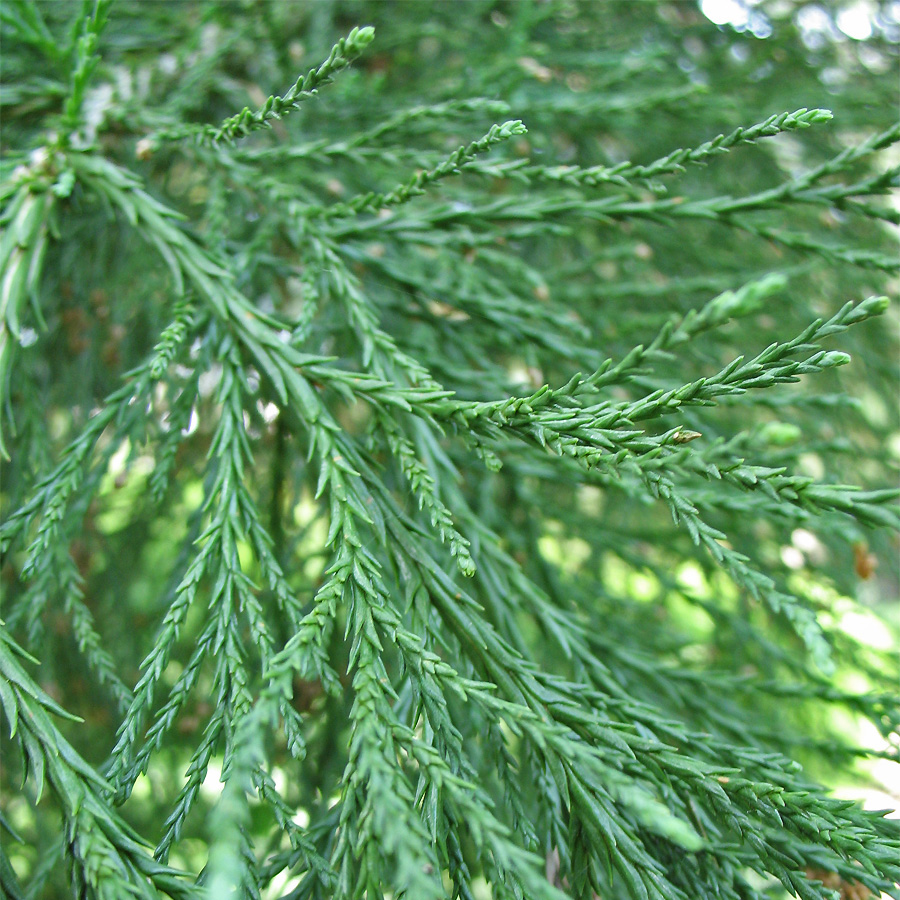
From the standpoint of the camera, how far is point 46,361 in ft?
6.81

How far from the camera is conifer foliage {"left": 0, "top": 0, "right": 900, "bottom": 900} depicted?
0.96 metres

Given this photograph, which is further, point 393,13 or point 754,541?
point 393,13

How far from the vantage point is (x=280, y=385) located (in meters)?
1.25

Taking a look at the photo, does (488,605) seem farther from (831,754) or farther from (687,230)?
(687,230)

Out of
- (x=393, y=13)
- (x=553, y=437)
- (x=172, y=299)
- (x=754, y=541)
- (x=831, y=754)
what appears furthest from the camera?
(x=393, y=13)

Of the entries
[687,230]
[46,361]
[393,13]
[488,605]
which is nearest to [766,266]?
[687,230]

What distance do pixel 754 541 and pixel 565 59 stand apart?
1503mm

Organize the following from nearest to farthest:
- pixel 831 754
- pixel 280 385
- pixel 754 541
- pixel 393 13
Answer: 1. pixel 280 385
2. pixel 831 754
3. pixel 754 541
4. pixel 393 13

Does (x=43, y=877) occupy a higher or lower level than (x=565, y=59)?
lower

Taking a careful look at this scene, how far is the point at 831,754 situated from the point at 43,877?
1.48 m

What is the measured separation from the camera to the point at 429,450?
4.55 feet

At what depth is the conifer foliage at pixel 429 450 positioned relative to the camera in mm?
959

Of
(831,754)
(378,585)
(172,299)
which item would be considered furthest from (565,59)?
(831,754)

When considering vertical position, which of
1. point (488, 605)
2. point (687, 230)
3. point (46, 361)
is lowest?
point (687, 230)
